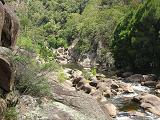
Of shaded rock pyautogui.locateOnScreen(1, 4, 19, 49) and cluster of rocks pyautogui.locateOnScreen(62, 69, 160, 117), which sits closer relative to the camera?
shaded rock pyautogui.locateOnScreen(1, 4, 19, 49)

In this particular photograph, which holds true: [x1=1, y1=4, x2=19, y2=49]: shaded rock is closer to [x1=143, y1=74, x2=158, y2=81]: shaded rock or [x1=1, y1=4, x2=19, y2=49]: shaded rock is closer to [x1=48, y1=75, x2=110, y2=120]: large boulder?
[x1=48, y1=75, x2=110, y2=120]: large boulder

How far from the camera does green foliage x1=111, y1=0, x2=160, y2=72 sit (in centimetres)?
5909

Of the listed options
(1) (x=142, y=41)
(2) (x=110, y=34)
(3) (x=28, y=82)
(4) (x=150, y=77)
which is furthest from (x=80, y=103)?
(2) (x=110, y=34)

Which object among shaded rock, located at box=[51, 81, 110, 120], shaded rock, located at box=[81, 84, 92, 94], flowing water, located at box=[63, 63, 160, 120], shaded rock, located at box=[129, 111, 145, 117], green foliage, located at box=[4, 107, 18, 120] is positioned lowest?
flowing water, located at box=[63, 63, 160, 120]

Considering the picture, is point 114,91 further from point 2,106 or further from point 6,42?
point 2,106

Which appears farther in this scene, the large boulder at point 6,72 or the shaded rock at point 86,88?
the shaded rock at point 86,88

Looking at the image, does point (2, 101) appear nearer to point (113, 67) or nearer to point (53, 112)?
point (53, 112)

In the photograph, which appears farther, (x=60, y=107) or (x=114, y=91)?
(x=114, y=91)

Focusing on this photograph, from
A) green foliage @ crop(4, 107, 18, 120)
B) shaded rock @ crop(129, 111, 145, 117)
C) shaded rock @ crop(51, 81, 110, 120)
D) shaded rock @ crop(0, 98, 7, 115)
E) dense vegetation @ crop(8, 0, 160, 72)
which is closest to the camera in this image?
shaded rock @ crop(0, 98, 7, 115)

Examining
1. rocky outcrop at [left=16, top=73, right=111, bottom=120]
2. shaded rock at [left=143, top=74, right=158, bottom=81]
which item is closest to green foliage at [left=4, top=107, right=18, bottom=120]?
rocky outcrop at [left=16, top=73, right=111, bottom=120]

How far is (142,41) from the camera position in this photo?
60.3 meters

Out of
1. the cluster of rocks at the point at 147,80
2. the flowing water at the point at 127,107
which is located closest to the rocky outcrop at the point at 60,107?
the flowing water at the point at 127,107

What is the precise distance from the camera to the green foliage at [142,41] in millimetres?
59094

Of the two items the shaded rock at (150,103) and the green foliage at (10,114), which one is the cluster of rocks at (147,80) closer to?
the shaded rock at (150,103)
